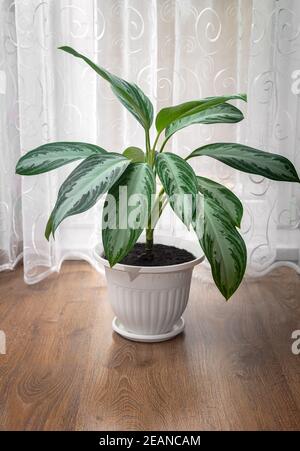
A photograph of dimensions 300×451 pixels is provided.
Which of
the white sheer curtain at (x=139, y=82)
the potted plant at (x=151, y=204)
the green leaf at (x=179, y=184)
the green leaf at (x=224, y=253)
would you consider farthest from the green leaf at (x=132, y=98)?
the white sheer curtain at (x=139, y=82)

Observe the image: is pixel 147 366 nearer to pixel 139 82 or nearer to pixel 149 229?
pixel 149 229

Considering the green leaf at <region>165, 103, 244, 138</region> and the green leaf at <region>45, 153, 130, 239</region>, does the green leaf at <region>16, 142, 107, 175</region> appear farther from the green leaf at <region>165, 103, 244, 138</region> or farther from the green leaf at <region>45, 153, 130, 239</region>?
the green leaf at <region>165, 103, 244, 138</region>

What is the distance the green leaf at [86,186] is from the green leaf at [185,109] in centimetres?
16

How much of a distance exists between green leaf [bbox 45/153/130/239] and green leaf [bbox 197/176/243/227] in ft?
0.73

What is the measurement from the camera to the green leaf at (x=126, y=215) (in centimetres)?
117

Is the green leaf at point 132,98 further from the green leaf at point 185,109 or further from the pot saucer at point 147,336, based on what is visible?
the pot saucer at point 147,336

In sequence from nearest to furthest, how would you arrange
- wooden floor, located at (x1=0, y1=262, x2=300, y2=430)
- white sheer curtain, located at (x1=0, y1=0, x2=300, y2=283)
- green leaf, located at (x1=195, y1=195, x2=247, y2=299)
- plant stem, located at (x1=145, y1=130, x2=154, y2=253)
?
wooden floor, located at (x1=0, y1=262, x2=300, y2=430)
green leaf, located at (x1=195, y1=195, x2=247, y2=299)
plant stem, located at (x1=145, y1=130, x2=154, y2=253)
white sheer curtain, located at (x1=0, y1=0, x2=300, y2=283)

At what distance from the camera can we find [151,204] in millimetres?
1236

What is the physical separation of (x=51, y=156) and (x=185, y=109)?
35 centimetres

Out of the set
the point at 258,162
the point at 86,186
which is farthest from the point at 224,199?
the point at 86,186

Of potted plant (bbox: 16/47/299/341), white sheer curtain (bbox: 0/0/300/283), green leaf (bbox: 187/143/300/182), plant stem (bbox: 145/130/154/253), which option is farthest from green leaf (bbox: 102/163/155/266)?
white sheer curtain (bbox: 0/0/300/283)

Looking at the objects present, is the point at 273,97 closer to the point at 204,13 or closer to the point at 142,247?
the point at 204,13

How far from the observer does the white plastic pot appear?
137 cm

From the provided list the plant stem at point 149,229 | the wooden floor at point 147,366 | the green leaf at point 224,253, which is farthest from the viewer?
the plant stem at point 149,229
